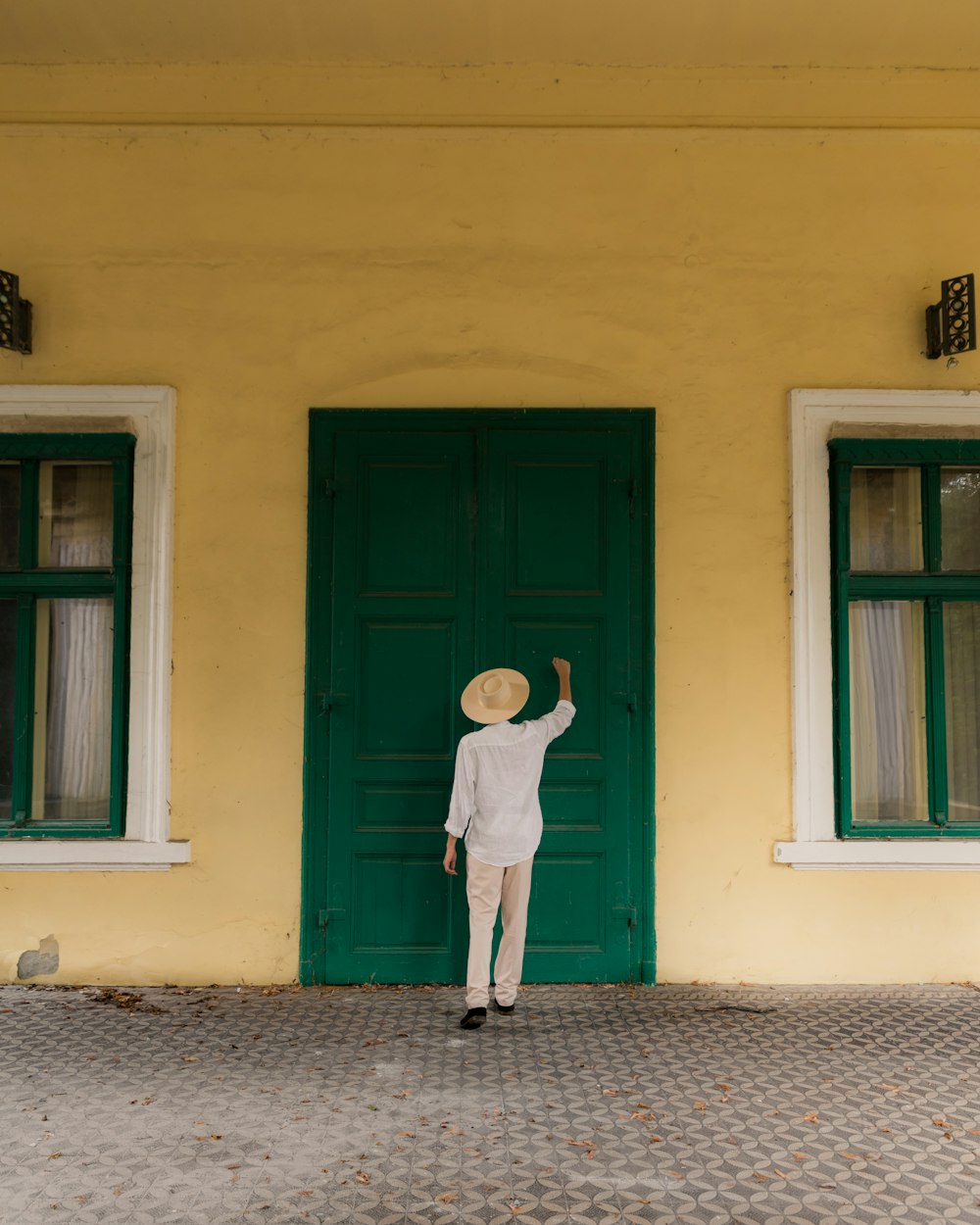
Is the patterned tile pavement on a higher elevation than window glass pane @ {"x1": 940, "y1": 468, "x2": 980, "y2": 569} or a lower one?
lower

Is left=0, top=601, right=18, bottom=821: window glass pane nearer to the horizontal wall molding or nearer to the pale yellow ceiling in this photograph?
the horizontal wall molding

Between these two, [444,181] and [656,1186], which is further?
[444,181]

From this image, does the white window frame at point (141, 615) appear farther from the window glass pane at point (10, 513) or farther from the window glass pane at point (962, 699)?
the window glass pane at point (962, 699)

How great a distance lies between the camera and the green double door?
4.67 meters

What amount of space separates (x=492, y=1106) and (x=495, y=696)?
1632 mm

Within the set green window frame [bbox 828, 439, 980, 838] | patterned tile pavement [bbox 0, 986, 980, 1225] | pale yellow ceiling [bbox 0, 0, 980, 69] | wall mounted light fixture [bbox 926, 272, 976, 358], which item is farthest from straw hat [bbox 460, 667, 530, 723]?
pale yellow ceiling [bbox 0, 0, 980, 69]

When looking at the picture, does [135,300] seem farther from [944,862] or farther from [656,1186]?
[944,862]

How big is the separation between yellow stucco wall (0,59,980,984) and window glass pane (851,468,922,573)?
42 centimetres

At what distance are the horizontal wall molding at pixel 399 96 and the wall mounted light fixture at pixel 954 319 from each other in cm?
98

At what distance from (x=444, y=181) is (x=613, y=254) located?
0.94m

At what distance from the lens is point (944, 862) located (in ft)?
15.4

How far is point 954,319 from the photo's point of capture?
186 inches

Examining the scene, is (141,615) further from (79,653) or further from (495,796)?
(495,796)

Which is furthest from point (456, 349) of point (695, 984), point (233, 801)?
point (695, 984)
